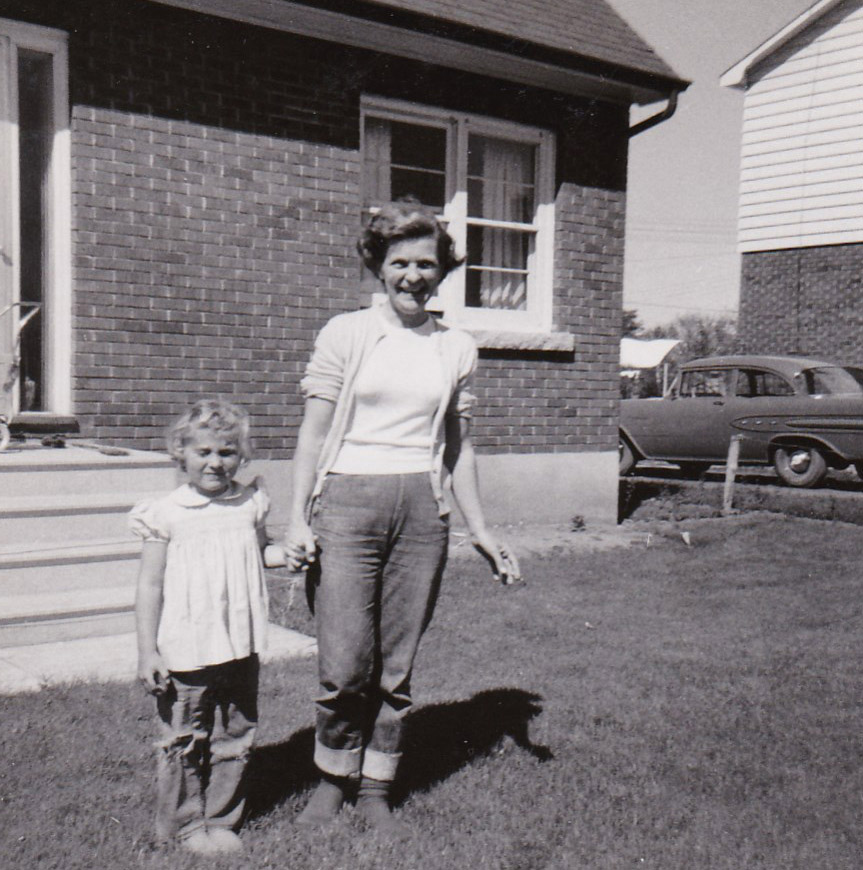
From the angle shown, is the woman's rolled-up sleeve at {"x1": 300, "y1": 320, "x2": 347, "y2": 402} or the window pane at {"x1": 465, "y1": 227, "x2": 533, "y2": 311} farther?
the window pane at {"x1": 465, "y1": 227, "x2": 533, "y2": 311}

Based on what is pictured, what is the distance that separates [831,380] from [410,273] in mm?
11764

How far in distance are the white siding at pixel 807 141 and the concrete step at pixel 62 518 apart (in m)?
14.9

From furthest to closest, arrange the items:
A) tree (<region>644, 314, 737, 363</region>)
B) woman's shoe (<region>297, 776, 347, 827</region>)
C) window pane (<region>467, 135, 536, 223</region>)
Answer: tree (<region>644, 314, 737, 363</region>)
window pane (<region>467, 135, 536, 223</region>)
woman's shoe (<region>297, 776, 347, 827</region>)

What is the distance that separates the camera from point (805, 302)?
1808 cm

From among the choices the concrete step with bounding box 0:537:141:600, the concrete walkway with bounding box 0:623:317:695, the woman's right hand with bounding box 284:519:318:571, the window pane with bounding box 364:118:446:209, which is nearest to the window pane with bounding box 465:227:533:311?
the window pane with bounding box 364:118:446:209

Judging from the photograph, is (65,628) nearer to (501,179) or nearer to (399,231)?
(399,231)

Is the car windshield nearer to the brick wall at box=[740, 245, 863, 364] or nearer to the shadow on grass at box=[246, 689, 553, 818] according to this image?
the brick wall at box=[740, 245, 863, 364]

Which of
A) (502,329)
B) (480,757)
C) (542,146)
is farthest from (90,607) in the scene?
(542,146)

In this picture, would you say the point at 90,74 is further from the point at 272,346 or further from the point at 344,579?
the point at 344,579

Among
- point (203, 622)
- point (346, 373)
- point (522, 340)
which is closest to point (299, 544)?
point (203, 622)

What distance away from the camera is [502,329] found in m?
9.82

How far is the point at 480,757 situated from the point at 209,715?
1.31 meters

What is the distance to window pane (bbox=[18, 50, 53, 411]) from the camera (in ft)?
24.6

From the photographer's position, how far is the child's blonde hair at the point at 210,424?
3.06 meters
